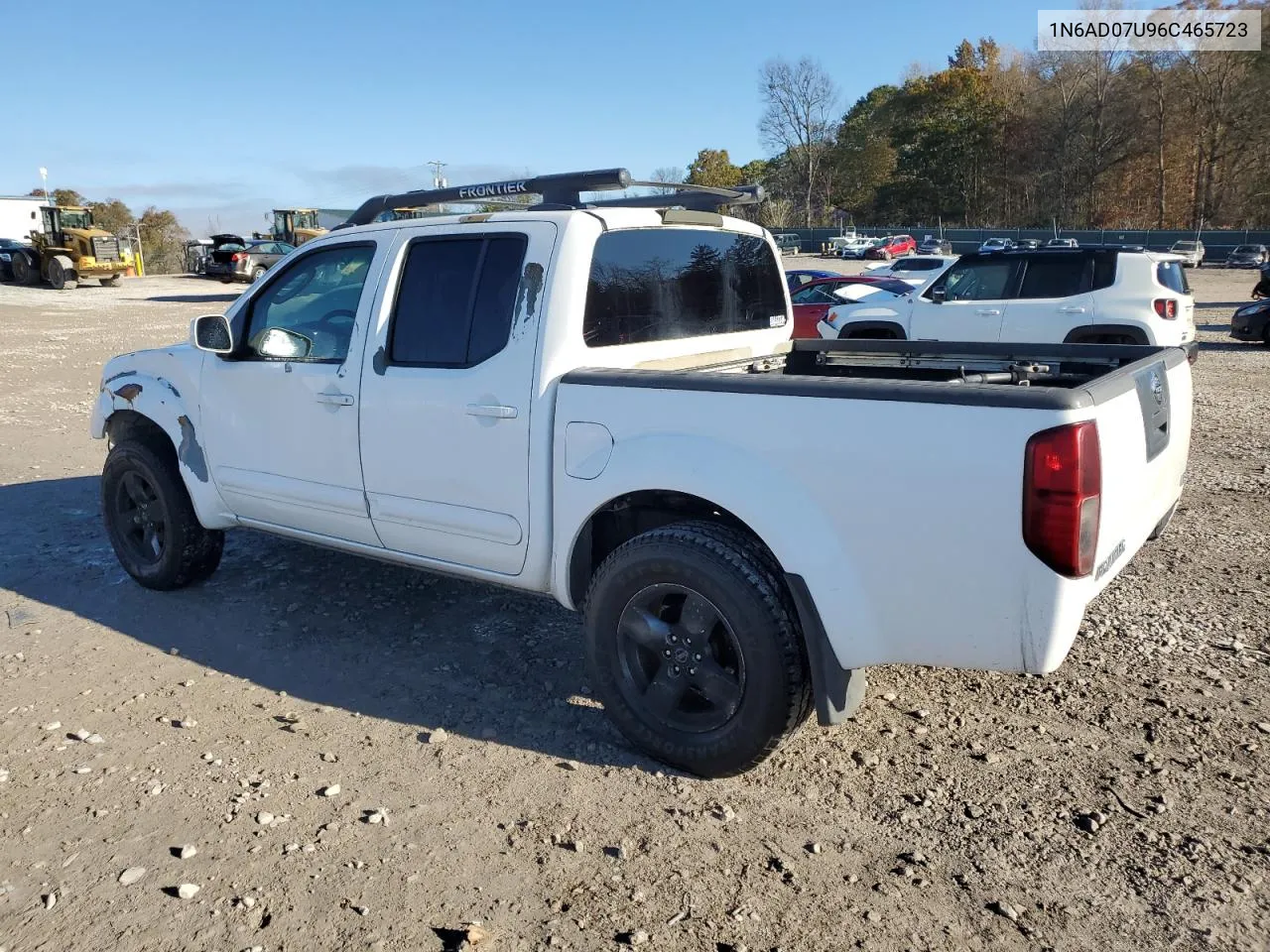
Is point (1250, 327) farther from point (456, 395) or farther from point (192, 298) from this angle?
point (192, 298)

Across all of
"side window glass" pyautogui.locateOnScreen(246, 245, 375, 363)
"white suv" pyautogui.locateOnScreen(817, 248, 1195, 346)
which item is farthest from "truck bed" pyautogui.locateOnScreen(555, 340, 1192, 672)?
"white suv" pyautogui.locateOnScreen(817, 248, 1195, 346)

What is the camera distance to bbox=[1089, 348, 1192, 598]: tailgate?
2762 mm

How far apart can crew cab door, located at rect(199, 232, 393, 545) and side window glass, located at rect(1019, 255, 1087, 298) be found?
932 centimetres

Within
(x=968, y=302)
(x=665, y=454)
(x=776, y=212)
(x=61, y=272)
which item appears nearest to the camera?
(x=665, y=454)

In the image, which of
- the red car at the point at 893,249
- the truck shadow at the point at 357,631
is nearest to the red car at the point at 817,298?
the truck shadow at the point at 357,631

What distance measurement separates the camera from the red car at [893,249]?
187 ft

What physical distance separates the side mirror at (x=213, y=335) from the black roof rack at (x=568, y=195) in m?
0.75

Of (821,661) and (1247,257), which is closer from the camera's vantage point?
(821,661)

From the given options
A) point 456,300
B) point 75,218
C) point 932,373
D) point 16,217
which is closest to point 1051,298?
point 932,373

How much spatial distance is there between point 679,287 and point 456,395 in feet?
3.55

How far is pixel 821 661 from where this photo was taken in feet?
10.0

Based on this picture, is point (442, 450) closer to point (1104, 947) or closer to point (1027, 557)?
point (1027, 557)

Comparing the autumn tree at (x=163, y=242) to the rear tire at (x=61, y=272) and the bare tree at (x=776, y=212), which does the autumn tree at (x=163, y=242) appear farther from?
the bare tree at (x=776, y=212)

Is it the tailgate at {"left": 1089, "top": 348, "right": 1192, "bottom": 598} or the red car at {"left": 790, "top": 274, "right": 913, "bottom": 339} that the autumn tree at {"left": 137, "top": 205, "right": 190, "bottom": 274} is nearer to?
the red car at {"left": 790, "top": 274, "right": 913, "bottom": 339}
